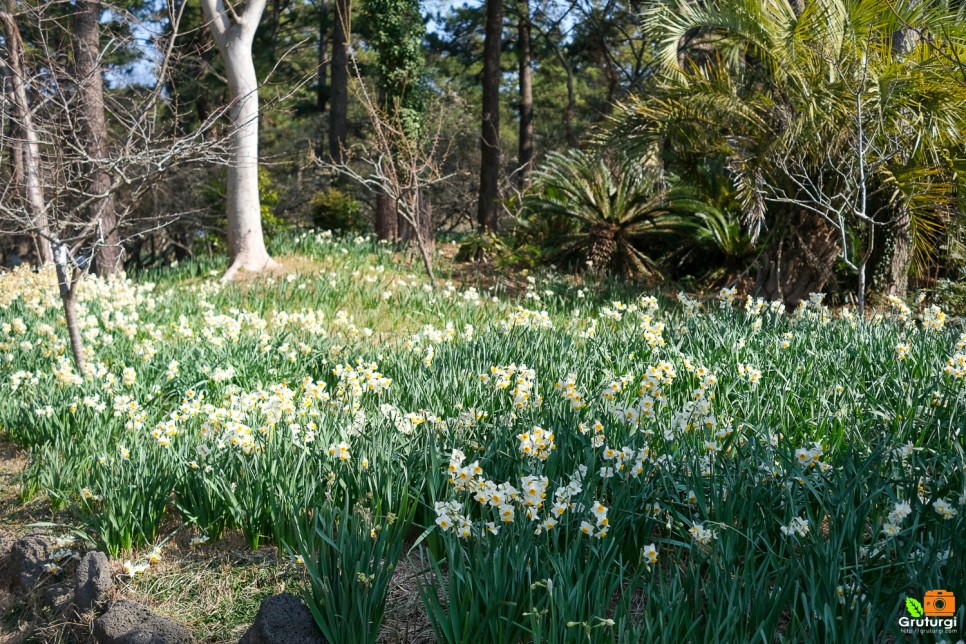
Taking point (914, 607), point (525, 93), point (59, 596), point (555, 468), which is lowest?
point (59, 596)

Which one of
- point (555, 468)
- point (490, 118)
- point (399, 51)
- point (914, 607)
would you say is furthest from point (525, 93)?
point (914, 607)

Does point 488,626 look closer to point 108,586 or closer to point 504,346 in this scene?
point 108,586

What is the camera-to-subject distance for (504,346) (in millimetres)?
4930

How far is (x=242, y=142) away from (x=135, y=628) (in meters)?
8.15

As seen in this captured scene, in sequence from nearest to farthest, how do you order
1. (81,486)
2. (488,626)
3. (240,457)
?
(488,626) < (240,457) < (81,486)

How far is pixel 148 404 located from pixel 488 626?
3043 mm

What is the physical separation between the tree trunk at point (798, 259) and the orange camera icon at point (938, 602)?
20.3 feet

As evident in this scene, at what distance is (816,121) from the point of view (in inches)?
284

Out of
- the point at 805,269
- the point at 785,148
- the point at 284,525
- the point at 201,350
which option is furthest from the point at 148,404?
the point at 805,269

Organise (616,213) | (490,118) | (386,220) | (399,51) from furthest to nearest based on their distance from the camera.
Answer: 1. (386,220)
2. (490,118)
3. (399,51)
4. (616,213)

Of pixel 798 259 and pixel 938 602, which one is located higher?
pixel 798 259

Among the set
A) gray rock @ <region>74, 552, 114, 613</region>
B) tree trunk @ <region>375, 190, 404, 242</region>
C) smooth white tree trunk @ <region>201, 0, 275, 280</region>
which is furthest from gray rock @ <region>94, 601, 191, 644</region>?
tree trunk @ <region>375, 190, 404, 242</region>

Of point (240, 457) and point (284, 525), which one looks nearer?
point (284, 525)

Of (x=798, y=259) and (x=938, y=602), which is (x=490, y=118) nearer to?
(x=798, y=259)
